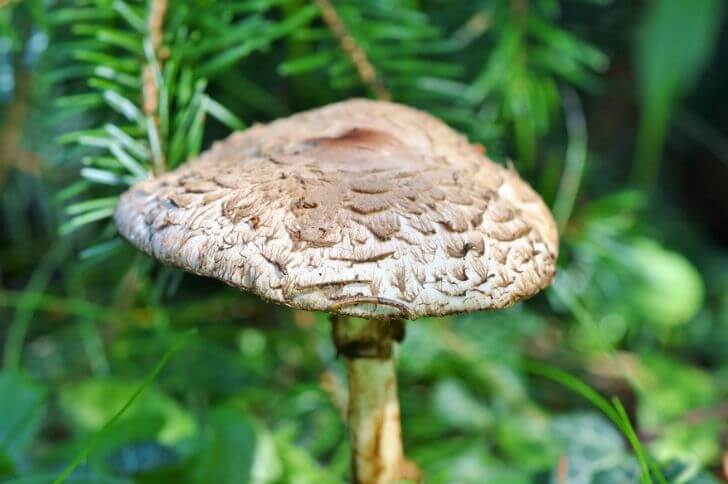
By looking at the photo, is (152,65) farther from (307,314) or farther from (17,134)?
(307,314)

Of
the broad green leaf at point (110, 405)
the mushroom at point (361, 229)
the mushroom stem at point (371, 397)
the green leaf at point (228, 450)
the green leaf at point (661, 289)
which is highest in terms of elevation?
the mushroom at point (361, 229)

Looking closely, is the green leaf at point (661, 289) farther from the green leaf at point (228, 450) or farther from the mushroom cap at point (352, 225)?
the green leaf at point (228, 450)

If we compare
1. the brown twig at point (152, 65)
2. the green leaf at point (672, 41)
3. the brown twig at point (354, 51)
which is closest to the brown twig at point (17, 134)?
the brown twig at point (152, 65)

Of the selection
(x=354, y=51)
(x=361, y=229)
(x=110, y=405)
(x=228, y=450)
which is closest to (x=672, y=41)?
(x=354, y=51)

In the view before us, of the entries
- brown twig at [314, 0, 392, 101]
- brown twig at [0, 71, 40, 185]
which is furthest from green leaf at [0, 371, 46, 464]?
brown twig at [314, 0, 392, 101]

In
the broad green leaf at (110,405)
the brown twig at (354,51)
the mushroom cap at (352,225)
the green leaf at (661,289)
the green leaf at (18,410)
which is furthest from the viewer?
the green leaf at (661,289)

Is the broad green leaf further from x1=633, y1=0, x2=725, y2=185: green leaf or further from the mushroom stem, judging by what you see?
x1=633, y1=0, x2=725, y2=185: green leaf

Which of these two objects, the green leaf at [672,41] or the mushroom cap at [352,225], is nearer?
the mushroom cap at [352,225]
